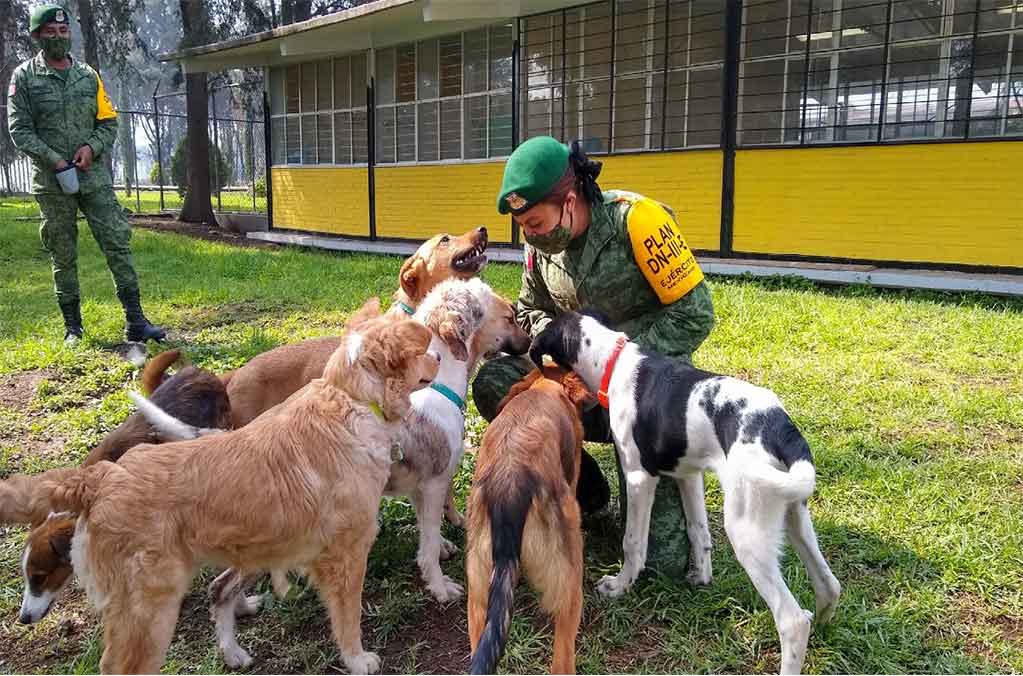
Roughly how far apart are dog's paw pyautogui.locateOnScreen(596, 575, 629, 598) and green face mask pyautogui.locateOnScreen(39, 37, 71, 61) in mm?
7627

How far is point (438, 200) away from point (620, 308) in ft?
41.4

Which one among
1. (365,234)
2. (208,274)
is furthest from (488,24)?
(208,274)

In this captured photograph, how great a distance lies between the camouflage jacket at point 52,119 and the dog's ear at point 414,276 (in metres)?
4.87

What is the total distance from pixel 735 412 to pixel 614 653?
1.13 metres

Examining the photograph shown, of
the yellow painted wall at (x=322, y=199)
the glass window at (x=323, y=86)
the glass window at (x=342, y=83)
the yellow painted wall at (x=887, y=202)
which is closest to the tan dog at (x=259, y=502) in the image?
the yellow painted wall at (x=887, y=202)

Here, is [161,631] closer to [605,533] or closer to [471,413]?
[605,533]

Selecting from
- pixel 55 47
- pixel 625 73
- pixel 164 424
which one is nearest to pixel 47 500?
pixel 164 424

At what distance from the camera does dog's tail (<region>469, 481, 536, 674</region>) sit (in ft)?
7.89

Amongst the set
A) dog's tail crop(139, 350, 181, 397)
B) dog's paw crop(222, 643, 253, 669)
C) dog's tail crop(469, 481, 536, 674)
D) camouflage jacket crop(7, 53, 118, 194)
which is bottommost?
dog's paw crop(222, 643, 253, 669)

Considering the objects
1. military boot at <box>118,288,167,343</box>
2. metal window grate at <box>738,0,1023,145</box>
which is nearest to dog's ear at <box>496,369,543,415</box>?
military boot at <box>118,288,167,343</box>

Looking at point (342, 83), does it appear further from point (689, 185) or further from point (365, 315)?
point (365, 315)

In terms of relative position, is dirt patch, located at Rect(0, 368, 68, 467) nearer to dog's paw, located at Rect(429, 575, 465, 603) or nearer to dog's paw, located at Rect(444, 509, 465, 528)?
dog's paw, located at Rect(444, 509, 465, 528)

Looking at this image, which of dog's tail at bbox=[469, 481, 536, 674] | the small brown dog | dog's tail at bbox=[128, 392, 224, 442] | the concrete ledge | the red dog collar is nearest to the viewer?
dog's tail at bbox=[469, 481, 536, 674]

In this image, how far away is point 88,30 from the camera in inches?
1032
